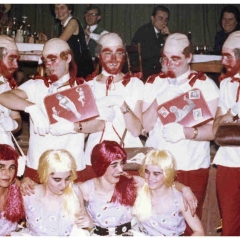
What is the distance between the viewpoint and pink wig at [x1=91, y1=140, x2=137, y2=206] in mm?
2758

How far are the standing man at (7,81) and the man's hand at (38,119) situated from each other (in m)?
0.21

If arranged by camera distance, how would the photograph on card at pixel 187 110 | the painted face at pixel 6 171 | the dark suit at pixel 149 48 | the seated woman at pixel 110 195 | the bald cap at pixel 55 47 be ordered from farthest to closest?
the dark suit at pixel 149 48
the bald cap at pixel 55 47
the photograph on card at pixel 187 110
the seated woman at pixel 110 195
the painted face at pixel 6 171

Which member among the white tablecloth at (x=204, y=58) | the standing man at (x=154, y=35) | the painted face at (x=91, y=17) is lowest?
the white tablecloth at (x=204, y=58)

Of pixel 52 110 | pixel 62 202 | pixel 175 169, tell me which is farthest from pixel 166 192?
pixel 52 110

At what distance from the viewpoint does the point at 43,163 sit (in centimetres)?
272

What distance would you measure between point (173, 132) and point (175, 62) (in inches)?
17.0

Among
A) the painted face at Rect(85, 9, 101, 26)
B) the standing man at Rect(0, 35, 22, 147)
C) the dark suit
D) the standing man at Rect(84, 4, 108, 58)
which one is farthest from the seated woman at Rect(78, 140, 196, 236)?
the painted face at Rect(85, 9, 101, 26)

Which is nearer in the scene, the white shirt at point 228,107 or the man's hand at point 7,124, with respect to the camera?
the white shirt at point 228,107

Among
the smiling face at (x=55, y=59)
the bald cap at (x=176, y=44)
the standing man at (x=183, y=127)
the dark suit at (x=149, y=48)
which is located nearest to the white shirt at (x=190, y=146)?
the standing man at (x=183, y=127)

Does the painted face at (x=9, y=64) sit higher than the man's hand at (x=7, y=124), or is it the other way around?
the painted face at (x=9, y=64)

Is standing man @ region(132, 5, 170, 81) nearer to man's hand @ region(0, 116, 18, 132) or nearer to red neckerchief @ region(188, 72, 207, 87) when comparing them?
red neckerchief @ region(188, 72, 207, 87)

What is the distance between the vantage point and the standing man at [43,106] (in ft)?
9.61

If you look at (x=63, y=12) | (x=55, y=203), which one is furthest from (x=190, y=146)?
(x=63, y=12)

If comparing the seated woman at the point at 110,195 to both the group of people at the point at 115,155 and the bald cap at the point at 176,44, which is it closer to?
the group of people at the point at 115,155
